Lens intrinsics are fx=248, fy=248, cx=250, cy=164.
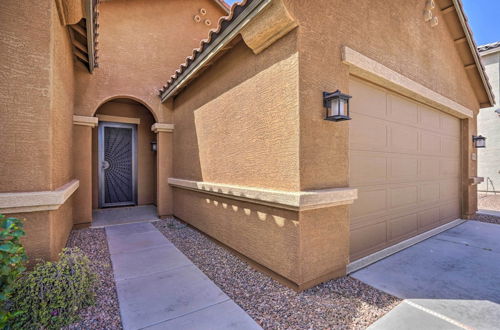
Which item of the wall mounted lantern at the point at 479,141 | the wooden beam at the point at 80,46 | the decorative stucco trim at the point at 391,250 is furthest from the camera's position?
the wall mounted lantern at the point at 479,141

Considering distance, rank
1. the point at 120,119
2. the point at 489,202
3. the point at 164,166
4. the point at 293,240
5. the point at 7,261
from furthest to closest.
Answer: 1. the point at 489,202
2. the point at 120,119
3. the point at 164,166
4. the point at 293,240
5. the point at 7,261

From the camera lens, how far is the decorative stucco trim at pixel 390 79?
3.84 m

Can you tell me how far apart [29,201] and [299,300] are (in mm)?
3527

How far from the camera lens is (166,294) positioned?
3.30m

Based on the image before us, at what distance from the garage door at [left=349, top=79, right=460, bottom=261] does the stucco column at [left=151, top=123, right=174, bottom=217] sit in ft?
18.0

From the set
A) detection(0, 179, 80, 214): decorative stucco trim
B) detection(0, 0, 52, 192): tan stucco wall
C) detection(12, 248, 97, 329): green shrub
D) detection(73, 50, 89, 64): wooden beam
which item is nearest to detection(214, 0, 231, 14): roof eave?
detection(73, 50, 89, 64): wooden beam

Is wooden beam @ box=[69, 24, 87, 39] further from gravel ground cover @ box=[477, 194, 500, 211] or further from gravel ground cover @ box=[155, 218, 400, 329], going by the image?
gravel ground cover @ box=[477, 194, 500, 211]

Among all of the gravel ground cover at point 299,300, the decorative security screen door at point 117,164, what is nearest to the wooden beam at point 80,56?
the decorative security screen door at point 117,164

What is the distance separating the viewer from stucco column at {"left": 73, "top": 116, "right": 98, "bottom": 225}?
6.39 m

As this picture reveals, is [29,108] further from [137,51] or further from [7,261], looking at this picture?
[137,51]

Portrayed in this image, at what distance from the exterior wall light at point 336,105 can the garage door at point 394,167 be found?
0.82 meters

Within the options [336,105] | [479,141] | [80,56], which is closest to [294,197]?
[336,105]

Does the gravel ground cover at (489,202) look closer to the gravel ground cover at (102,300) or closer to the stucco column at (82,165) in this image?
the gravel ground cover at (102,300)

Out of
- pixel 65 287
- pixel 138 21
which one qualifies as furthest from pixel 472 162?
pixel 138 21
